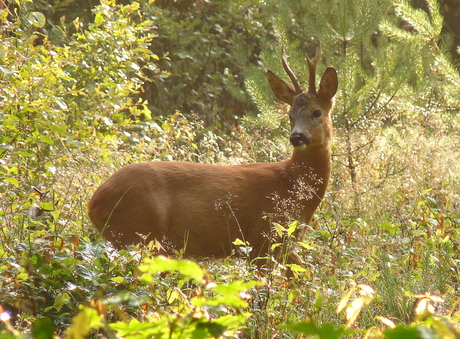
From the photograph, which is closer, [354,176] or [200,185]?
[200,185]

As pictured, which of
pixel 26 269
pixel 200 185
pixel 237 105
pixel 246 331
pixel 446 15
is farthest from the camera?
pixel 237 105

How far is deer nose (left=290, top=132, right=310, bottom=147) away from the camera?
454 cm

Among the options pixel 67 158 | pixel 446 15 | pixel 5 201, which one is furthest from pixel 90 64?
pixel 446 15

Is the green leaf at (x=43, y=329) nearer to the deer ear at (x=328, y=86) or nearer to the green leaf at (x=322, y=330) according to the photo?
the green leaf at (x=322, y=330)

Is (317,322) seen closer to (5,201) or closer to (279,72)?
(5,201)

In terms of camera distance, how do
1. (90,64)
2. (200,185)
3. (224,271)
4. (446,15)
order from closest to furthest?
(224,271) < (200,185) < (90,64) < (446,15)

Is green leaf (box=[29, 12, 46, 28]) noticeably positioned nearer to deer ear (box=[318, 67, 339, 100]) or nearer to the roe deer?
the roe deer

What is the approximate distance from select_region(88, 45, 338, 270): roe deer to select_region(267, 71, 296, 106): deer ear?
1.79 feet

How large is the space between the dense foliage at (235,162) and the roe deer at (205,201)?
0.17 metres

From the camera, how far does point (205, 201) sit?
432 centimetres

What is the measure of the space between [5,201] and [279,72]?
3877 mm

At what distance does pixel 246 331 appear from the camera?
296 cm

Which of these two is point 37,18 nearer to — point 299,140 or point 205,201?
point 205,201

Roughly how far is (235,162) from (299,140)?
157cm
